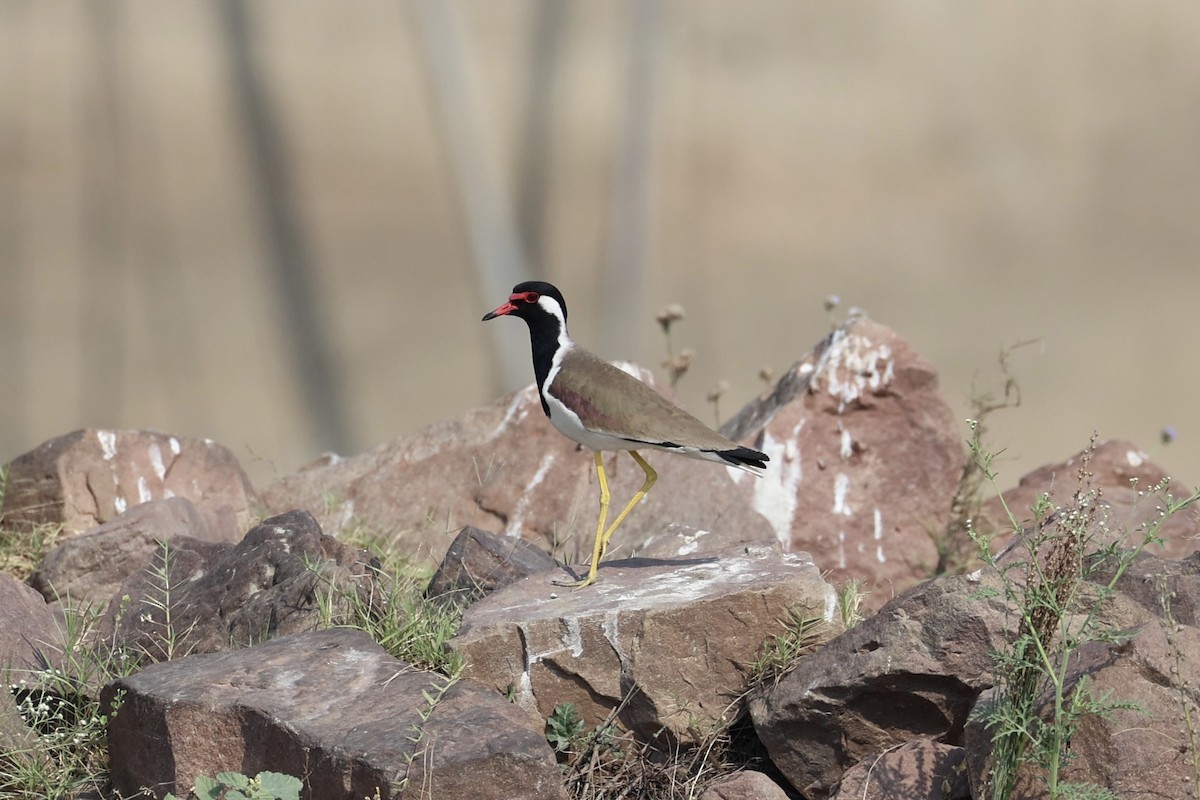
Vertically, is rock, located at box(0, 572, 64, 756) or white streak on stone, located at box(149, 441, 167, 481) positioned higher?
white streak on stone, located at box(149, 441, 167, 481)

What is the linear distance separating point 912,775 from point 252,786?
152 cm

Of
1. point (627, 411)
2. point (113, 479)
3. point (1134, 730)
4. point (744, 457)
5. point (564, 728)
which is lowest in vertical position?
point (564, 728)

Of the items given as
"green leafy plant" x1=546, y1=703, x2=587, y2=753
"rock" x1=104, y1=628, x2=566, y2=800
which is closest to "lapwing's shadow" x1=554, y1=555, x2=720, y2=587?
"green leafy plant" x1=546, y1=703, x2=587, y2=753

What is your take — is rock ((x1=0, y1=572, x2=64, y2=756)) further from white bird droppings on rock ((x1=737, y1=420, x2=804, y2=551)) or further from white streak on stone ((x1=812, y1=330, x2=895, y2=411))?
white streak on stone ((x1=812, y1=330, x2=895, y2=411))

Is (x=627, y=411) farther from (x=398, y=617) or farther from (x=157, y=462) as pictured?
(x=157, y=462)

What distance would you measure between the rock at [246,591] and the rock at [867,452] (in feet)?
6.68

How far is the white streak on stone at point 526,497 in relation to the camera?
18.2 feet

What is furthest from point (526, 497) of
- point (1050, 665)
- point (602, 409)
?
point (1050, 665)

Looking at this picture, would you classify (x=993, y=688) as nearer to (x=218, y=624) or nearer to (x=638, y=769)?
(x=638, y=769)

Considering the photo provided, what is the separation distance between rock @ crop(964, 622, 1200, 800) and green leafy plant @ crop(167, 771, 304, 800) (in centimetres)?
151

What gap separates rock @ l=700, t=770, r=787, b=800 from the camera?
11.5 feet

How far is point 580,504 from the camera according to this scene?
5.55 meters

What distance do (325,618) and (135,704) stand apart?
63 cm

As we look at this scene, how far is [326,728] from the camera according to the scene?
3.29 meters
